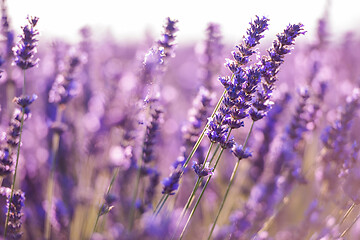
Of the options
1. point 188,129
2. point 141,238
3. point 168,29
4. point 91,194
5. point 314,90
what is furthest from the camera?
point 314,90

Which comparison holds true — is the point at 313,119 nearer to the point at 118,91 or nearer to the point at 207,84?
the point at 207,84

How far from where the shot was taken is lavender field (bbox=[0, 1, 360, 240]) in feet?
5.43

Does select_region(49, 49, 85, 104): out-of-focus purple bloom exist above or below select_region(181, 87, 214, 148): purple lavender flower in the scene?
above

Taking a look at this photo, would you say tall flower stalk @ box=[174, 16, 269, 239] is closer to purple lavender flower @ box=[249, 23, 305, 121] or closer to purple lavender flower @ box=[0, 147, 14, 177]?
purple lavender flower @ box=[249, 23, 305, 121]

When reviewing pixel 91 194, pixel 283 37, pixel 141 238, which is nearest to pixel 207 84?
pixel 91 194

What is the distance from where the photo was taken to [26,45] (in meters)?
1.74

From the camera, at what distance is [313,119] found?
2.56 metres

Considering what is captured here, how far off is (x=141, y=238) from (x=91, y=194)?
162cm

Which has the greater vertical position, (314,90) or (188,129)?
(314,90)

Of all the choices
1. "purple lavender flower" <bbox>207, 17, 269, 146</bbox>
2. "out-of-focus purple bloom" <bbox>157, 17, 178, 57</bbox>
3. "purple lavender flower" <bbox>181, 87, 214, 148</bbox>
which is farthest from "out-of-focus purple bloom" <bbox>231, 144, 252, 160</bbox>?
"out-of-focus purple bloom" <bbox>157, 17, 178, 57</bbox>

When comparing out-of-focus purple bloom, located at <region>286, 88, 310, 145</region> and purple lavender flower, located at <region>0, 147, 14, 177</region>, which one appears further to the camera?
out-of-focus purple bloom, located at <region>286, 88, 310, 145</region>

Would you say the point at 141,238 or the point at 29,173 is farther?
the point at 29,173

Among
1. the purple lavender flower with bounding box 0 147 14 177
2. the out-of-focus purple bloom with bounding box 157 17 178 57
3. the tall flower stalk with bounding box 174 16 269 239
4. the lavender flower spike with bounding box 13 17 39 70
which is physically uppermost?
the out-of-focus purple bloom with bounding box 157 17 178 57

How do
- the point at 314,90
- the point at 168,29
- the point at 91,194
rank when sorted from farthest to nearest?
the point at 314,90, the point at 91,194, the point at 168,29
